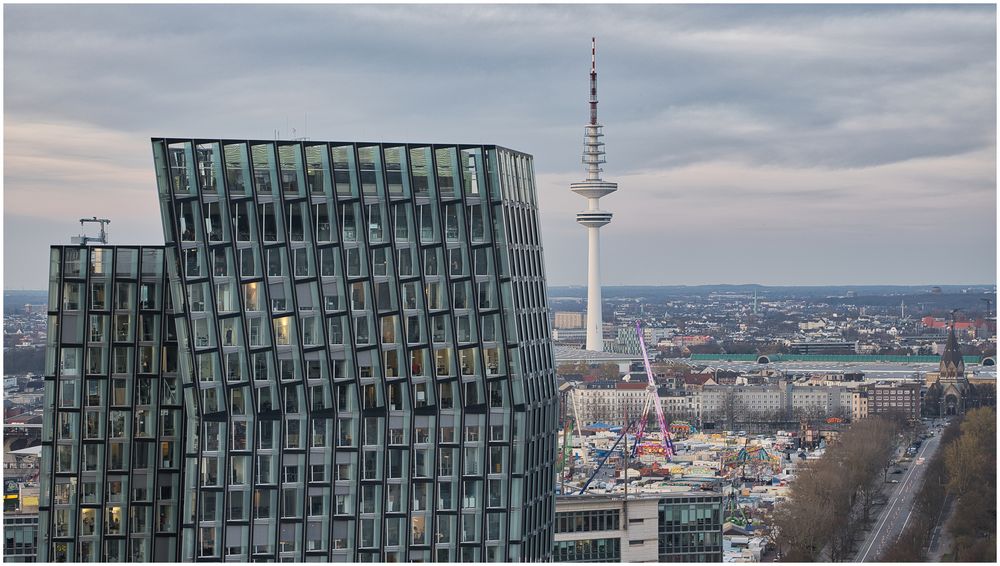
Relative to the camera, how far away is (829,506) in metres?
156

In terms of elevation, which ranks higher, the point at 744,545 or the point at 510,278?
the point at 510,278

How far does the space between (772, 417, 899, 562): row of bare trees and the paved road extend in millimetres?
1475

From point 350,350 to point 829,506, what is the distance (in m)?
107

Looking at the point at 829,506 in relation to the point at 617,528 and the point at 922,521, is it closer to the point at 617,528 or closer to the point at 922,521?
the point at 922,521

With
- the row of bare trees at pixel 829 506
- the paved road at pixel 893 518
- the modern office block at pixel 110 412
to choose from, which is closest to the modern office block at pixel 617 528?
the modern office block at pixel 110 412

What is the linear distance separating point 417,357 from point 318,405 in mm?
3993

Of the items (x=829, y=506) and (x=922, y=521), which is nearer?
(x=922, y=521)

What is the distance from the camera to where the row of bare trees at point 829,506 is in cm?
14550

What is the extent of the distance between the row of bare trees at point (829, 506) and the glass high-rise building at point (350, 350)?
87518mm

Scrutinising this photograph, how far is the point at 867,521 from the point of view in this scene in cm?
A: 15775

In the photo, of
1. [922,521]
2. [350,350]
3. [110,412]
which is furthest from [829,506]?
[350,350]

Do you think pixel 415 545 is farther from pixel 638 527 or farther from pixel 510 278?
pixel 638 527

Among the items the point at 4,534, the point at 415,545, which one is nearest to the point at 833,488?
the point at 4,534

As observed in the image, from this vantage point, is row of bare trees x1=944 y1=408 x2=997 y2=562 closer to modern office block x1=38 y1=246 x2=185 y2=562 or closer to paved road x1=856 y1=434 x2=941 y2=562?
paved road x1=856 y1=434 x2=941 y2=562
